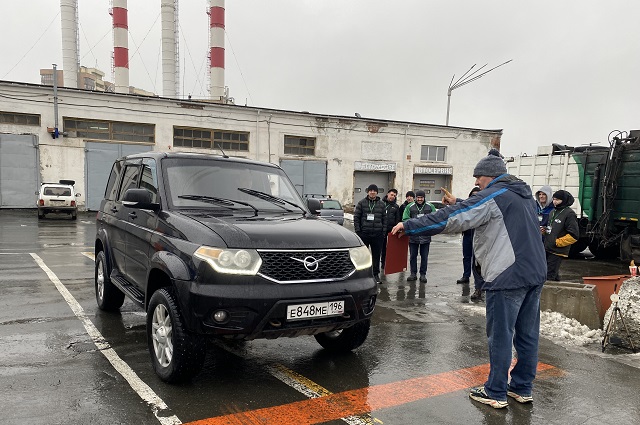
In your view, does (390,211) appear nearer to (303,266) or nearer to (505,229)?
(505,229)

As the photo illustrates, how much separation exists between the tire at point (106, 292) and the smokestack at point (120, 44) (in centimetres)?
3608

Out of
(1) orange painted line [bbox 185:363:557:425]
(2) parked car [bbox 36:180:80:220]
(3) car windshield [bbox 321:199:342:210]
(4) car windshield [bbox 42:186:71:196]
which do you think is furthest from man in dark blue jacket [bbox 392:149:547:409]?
(4) car windshield [bbox 42:186:71:196]

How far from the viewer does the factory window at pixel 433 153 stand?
3053 cm

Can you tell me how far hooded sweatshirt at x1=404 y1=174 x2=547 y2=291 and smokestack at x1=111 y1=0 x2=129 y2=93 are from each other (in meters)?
39.7

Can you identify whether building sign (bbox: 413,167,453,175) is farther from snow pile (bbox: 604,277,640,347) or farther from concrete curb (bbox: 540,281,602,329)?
snow pile (bbox: 604,277,640,347)

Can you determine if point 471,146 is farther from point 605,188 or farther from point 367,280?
point 367,280

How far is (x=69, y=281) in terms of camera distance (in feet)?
25.3

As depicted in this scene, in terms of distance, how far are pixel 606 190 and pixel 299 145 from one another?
18.5 meters

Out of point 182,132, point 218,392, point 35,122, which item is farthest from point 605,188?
point 35,122

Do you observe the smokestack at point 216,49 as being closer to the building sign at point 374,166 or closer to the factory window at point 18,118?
the building sign at point 374,166

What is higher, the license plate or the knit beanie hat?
the knit beanie hat

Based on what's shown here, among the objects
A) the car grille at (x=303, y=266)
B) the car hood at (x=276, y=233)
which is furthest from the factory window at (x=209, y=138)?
the car grille at (x=303, y=266)

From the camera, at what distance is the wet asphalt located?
11.0ft

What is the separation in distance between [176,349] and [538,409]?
2.95 meters
